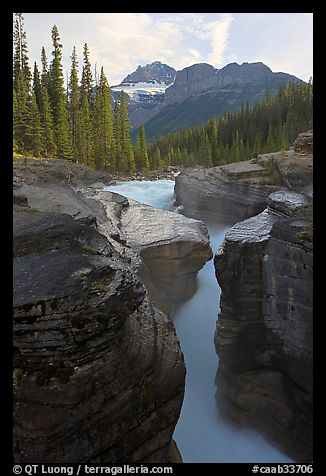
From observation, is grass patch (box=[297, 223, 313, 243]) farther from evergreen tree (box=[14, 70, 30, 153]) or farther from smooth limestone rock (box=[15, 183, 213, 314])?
evergreen tree (box=[14, 70, 30, 153])

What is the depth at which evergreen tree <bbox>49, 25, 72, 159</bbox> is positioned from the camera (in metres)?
34.4

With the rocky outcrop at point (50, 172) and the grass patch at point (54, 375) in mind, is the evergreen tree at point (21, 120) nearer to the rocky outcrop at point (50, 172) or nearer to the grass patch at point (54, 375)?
the rocky outcrop at point (50, 172)

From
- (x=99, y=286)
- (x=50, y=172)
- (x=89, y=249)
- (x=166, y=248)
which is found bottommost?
(x=166, y=248)

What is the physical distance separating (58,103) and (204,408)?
3503 centimetres

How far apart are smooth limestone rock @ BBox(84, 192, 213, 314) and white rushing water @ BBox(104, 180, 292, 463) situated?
95 cm

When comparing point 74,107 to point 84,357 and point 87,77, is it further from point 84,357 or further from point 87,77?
point 84,357

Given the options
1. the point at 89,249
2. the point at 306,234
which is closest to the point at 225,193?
the point at 306,234

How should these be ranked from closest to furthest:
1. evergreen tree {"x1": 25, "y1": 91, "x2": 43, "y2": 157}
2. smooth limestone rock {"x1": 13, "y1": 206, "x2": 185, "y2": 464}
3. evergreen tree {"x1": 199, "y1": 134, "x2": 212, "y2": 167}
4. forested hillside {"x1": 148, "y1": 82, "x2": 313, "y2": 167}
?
smooth limestone rock {"x1": 13, "y1": 206, "x2": 185, "y2": 464}, evergreen tree {"x1": 25, "y1": 91, "x2": 43, "y2": 157}, forested hillside {"x1": 148, "y1": 82, "x2": 313, "y2": 167}, evergreen tree {"x1": 199, "y1": 134, "x2": 212, "y2": 167}

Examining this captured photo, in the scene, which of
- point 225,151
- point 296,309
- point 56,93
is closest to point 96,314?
point 296,309

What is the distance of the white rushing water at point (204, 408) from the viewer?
31.7ft

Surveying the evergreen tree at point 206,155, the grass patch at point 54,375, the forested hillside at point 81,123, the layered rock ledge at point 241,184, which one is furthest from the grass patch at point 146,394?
the evergreen tree at point 206,155

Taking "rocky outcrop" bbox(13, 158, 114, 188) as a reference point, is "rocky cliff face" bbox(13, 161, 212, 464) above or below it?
below

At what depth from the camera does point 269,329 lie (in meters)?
10.1

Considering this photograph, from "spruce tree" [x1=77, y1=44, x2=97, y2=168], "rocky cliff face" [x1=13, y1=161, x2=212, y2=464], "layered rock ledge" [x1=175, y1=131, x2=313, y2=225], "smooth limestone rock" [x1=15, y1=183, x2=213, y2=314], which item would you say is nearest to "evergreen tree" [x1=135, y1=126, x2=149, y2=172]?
"spruce tree" [x1=77, y1=44, x2=97, y2=168]
